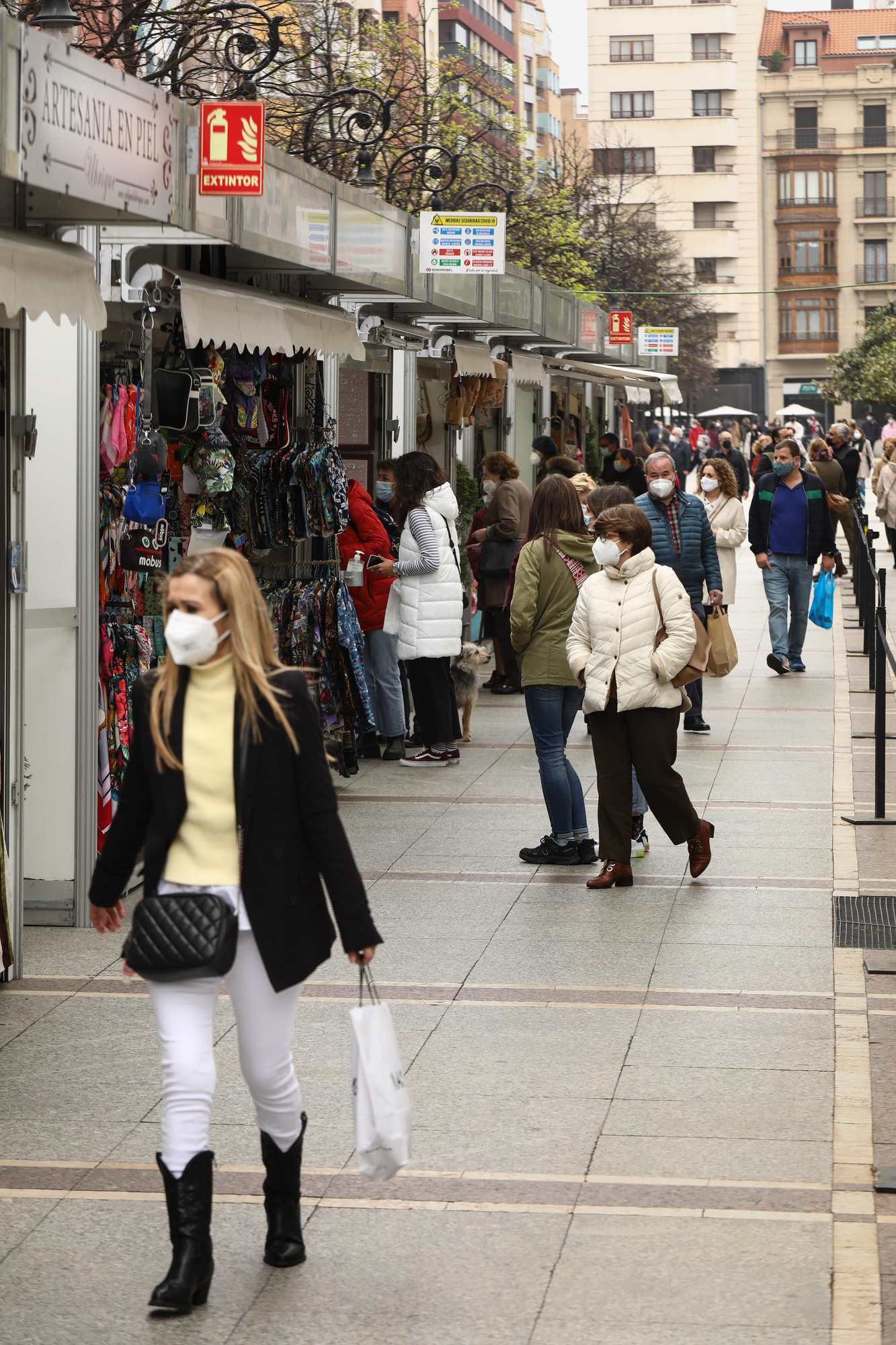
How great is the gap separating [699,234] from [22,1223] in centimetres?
9245

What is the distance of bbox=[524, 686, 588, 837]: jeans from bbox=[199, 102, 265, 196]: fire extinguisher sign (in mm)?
2724

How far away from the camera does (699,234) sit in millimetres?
93375

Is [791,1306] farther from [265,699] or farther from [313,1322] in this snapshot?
[265,699]

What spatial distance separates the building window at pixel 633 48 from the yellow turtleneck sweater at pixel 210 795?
307 feet

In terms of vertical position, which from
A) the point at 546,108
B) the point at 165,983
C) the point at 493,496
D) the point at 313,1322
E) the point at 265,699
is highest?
the point at 546,108

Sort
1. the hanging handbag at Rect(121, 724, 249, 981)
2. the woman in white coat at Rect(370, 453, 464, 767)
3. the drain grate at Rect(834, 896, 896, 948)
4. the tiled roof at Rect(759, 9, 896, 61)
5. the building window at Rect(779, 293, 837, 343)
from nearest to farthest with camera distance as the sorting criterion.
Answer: the hanging handbag at Rect(121, 724, 249, 981)
the drain grate at Rect(834, 896, 896, 948)
the woman in white coat at Rect(370, 453, 464, 767)
the building window at Rect(779, 293, 837, 343)
the tiled roof at Rect(759, 9, 896, 61)

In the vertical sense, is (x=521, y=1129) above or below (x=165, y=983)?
below

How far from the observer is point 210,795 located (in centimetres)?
423

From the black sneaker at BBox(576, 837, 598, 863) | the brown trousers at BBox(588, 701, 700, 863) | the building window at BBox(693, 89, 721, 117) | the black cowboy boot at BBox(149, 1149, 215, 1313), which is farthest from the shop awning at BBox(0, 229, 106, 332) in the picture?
the building window at BBox(693, 89, 721, 117)

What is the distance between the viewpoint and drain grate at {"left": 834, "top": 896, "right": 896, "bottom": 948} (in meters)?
7.53

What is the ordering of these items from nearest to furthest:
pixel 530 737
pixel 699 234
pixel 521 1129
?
pixel 521 1129, pixel 530 737, pixel 699 234

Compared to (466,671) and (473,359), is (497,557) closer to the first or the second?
(473,359)

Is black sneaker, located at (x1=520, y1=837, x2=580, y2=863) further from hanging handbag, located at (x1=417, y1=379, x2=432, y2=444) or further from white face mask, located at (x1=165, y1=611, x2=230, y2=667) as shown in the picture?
hanging handbag, located at (x1=417, y1=379, x2=432, y2=444)

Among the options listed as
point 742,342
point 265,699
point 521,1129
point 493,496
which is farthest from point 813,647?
point 742,342
